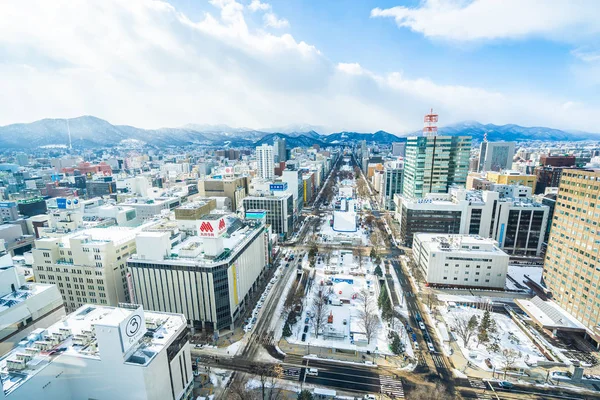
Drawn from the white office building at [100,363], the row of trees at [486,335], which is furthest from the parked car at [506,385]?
the white office building at [100,363]

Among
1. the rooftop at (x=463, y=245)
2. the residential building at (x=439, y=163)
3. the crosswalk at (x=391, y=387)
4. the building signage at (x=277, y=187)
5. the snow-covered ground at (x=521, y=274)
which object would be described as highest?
the residential building at (x=439, y=163)

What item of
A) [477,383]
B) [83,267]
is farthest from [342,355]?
[83,267]

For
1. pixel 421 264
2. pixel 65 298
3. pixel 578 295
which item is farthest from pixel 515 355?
pixel 65 298

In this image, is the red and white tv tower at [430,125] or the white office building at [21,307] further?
the red and white tv tower at [430,125]

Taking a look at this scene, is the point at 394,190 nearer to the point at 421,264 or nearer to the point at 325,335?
the point at 421,264

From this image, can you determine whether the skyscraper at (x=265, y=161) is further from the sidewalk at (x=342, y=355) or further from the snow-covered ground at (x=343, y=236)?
the sidewalk at (x=342, y=355)

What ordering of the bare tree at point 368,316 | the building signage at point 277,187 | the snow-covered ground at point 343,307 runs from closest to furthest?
1. the snow-covered ground at point 343,307
2. the bare tree at point 368,316
3. the building signage at point 277,187
